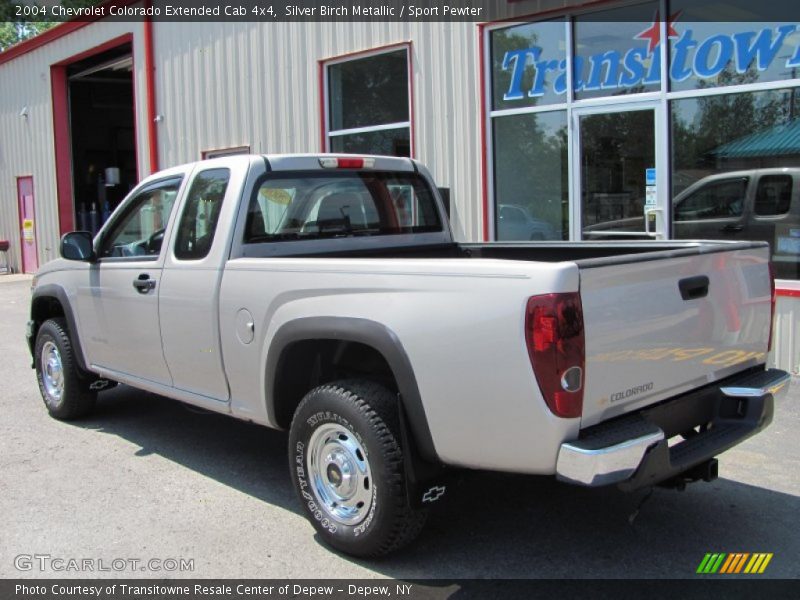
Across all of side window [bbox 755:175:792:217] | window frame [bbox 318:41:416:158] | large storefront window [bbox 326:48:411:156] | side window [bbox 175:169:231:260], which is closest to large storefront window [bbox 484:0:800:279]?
side window [bbox 755:175:792:217]

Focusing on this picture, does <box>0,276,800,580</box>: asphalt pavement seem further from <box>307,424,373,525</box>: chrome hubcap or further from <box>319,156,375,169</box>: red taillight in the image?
<box>319,156,375,169</box>: red taillight

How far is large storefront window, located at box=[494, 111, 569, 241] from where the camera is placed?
28.2 ft

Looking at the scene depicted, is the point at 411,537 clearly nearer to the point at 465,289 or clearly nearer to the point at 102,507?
the point at 465,289

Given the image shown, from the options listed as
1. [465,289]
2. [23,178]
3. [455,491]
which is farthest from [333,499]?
[23,178]

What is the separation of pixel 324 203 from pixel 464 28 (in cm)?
501

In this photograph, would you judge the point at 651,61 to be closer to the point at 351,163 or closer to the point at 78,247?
the point at 351,163

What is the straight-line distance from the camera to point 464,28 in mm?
9000

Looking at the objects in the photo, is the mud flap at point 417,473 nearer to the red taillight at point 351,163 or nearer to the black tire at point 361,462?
the black tire at point 361,462

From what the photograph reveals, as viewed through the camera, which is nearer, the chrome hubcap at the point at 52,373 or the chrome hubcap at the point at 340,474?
A: the chrome hubcap at the point at 340,474

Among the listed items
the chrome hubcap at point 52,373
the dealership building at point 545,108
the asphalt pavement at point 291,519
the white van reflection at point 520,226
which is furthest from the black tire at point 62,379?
the white van reflection at point 520,226

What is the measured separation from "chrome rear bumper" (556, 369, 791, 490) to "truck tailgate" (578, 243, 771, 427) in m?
0.06

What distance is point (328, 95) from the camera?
1077 centimetres

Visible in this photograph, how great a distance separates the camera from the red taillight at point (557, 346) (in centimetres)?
288

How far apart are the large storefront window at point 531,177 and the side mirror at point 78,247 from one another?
16.4 ft
